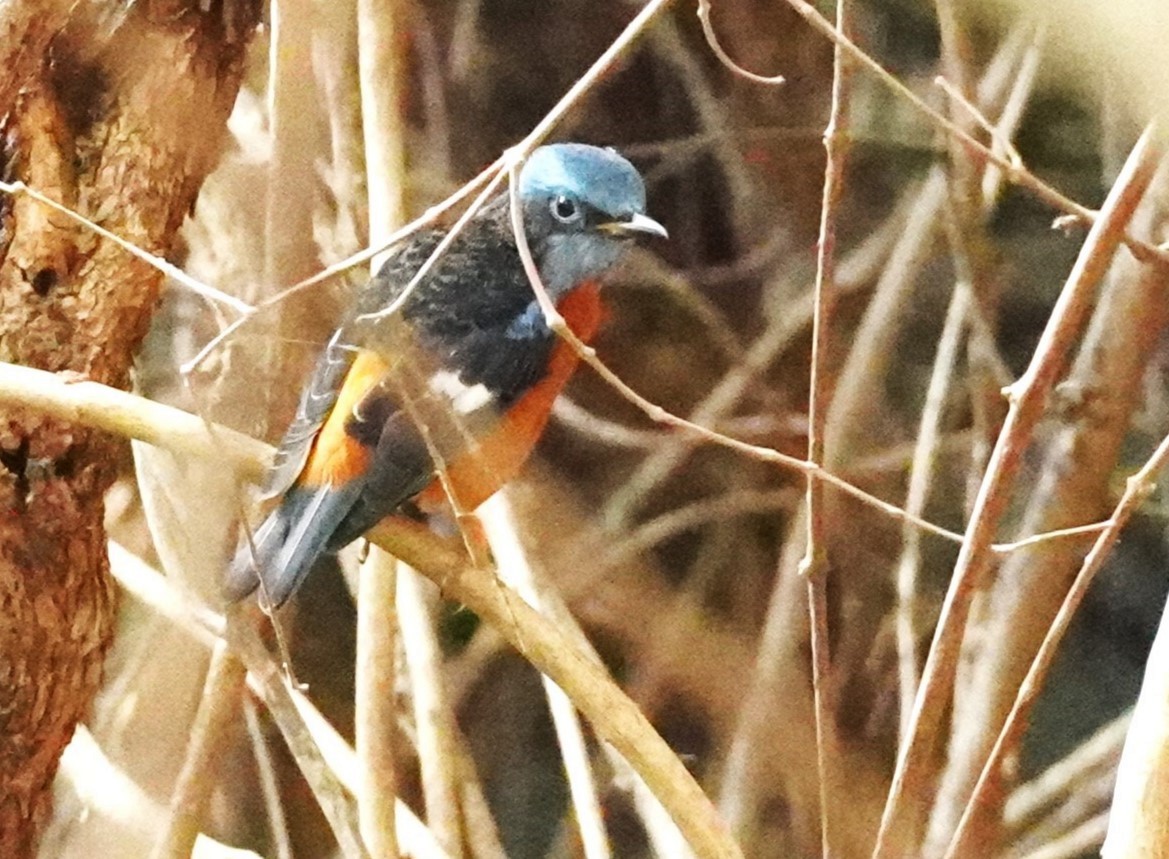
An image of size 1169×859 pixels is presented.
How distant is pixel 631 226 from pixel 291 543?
449 millimetres

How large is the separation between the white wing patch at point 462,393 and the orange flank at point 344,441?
0.23ft

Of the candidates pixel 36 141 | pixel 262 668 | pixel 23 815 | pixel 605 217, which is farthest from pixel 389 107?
pixel 23 815

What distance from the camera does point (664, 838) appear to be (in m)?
1.53

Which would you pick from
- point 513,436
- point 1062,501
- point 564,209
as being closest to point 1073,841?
point 1062,501

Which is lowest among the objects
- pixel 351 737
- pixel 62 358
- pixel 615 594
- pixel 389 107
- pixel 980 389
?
pixel 351 737

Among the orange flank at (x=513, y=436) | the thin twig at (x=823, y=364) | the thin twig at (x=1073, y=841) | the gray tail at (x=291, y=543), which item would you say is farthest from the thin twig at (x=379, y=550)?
the thin twig at (x=1073, y=841)

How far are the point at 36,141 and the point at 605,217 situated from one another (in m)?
0.53

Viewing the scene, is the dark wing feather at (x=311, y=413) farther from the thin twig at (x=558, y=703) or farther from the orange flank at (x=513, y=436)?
the thin twig at (x=558, y=703)

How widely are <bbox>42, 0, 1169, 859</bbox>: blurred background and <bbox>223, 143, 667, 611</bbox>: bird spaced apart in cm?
26

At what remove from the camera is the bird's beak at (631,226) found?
1.32 m

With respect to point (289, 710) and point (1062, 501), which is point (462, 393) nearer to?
point (289, 710)

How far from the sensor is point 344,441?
4.00 ft

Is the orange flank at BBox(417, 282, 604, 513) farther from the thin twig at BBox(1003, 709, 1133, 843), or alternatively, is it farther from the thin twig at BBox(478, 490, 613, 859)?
the thin twig at BBox(1003, 709, 1133, 843)

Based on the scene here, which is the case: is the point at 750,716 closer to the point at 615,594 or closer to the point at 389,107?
the point at 615,594
